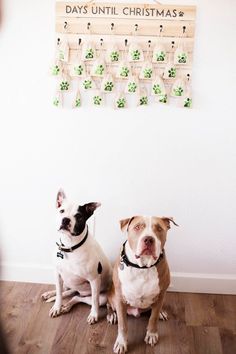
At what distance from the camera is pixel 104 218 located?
9.07 feet

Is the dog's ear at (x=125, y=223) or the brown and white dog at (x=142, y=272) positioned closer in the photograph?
the brown and white dog at (x=142, y=272)

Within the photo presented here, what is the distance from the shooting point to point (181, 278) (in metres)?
2.85

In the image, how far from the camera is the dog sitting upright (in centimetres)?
237

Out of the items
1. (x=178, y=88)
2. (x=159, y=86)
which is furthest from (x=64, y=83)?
(x=178, y=88)

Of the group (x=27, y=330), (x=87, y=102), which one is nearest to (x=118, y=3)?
(x=87, y=102)

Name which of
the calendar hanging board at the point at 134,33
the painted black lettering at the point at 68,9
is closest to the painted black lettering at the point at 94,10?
the calendar hanging board at the point at 134,33

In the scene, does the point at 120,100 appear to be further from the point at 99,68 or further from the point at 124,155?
the point at 124,155

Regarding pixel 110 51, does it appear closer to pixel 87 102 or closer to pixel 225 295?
pixel 87 102

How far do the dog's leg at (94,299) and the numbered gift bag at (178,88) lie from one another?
3.44 ft

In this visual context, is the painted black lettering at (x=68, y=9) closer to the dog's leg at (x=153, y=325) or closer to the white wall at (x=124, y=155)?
the white wall at (x=124, y=155)

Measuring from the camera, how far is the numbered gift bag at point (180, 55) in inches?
96.6

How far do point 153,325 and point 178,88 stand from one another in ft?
4.02

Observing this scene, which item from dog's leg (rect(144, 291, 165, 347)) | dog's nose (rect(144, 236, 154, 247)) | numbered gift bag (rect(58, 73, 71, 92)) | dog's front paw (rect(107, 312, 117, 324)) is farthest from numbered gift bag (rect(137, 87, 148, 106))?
dog's front paw (rect(107, 312, 117, 324))

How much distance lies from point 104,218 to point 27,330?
74 cm
